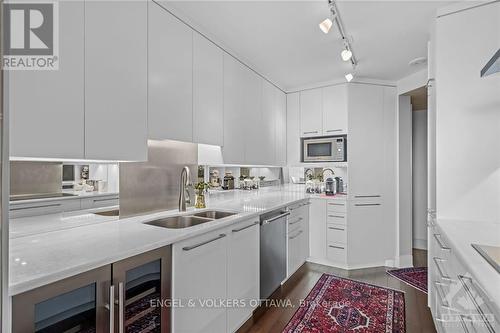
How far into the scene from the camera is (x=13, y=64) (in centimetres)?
121

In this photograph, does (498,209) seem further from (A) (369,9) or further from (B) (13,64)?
(B) (13,64)

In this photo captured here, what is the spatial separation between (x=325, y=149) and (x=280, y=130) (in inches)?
28.7

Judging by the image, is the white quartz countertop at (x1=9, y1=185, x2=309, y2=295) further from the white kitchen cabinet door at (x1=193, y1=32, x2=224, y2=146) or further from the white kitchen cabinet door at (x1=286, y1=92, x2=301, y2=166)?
the white kitchen cabinet door at (x1=286, y1=92, x2=301, y2=166)

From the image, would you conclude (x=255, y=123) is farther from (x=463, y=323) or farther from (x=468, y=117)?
(x=463, y=323)

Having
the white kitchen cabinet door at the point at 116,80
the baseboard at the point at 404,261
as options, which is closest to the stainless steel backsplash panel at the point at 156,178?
the white kitchen cabinet door at the point at 116,80

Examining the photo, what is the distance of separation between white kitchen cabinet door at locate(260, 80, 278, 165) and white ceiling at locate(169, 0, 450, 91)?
0.33m

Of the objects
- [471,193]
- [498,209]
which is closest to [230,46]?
[471,193]

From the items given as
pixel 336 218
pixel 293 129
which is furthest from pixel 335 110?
pixel 336 218

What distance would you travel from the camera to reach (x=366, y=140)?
360 cm

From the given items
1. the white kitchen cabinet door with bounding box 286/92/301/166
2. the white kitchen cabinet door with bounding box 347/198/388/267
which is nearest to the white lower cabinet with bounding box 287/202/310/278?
the white kitchen cabinet door with bounding box 347/198/388/267

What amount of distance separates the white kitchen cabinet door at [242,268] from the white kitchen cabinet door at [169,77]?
89 cm

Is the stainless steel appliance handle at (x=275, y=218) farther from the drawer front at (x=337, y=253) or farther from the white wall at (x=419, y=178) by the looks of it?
the white wall at (x=419, y=178)

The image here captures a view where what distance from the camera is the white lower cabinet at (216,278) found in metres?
1.51

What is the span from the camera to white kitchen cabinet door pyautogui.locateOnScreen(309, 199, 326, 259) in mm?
3579
